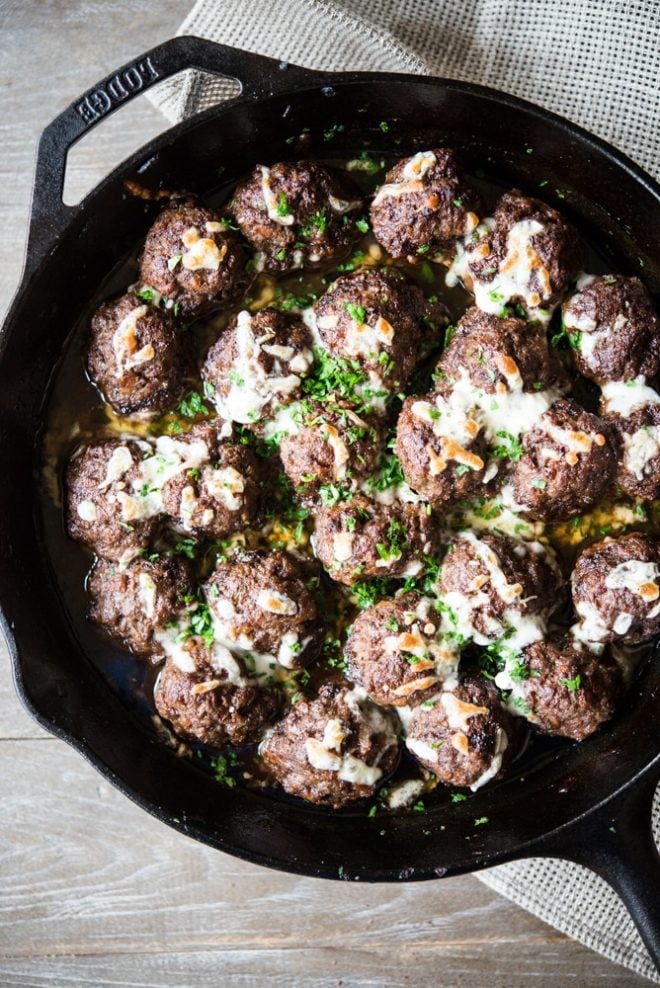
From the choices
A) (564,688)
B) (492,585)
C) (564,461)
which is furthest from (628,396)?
(564,688)

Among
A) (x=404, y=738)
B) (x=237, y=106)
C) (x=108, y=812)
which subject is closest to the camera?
(x=237, y=106)

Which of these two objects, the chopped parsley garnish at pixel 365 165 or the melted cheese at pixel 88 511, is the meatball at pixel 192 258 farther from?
the melted cheese at pixel 88 511

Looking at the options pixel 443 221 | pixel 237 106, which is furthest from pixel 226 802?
pixel 237 106

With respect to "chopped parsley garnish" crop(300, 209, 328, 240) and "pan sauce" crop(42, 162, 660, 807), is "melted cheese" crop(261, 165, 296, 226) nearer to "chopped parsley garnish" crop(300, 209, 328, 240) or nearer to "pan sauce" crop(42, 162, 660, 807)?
"chopped parsley garnish" crop(300, 209, 328, 240)

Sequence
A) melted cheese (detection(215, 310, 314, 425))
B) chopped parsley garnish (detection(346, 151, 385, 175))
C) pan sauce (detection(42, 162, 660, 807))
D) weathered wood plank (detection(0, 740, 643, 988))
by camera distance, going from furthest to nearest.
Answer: weathered wood plank (detection(0, 740, 643, 988)) < chopped parsley garnish (detection(346, 151, 385, 175)) < pan sauce (detection(42, 162, 660, 807)) < melted cheese (detection(215, 310, 314, 425))

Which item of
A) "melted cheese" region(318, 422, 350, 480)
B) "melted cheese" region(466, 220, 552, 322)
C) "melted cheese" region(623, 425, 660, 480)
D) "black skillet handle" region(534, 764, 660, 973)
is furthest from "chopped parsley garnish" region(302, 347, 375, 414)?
"black skillet handle" region(534, 764, 660, 973)

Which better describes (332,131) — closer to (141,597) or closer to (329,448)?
(329,448)

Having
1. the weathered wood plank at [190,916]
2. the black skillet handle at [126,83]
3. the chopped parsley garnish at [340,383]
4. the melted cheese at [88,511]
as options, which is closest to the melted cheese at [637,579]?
the chopped parsley garnish at [340,383]

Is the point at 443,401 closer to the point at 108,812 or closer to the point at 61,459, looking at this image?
the point at 61,459
